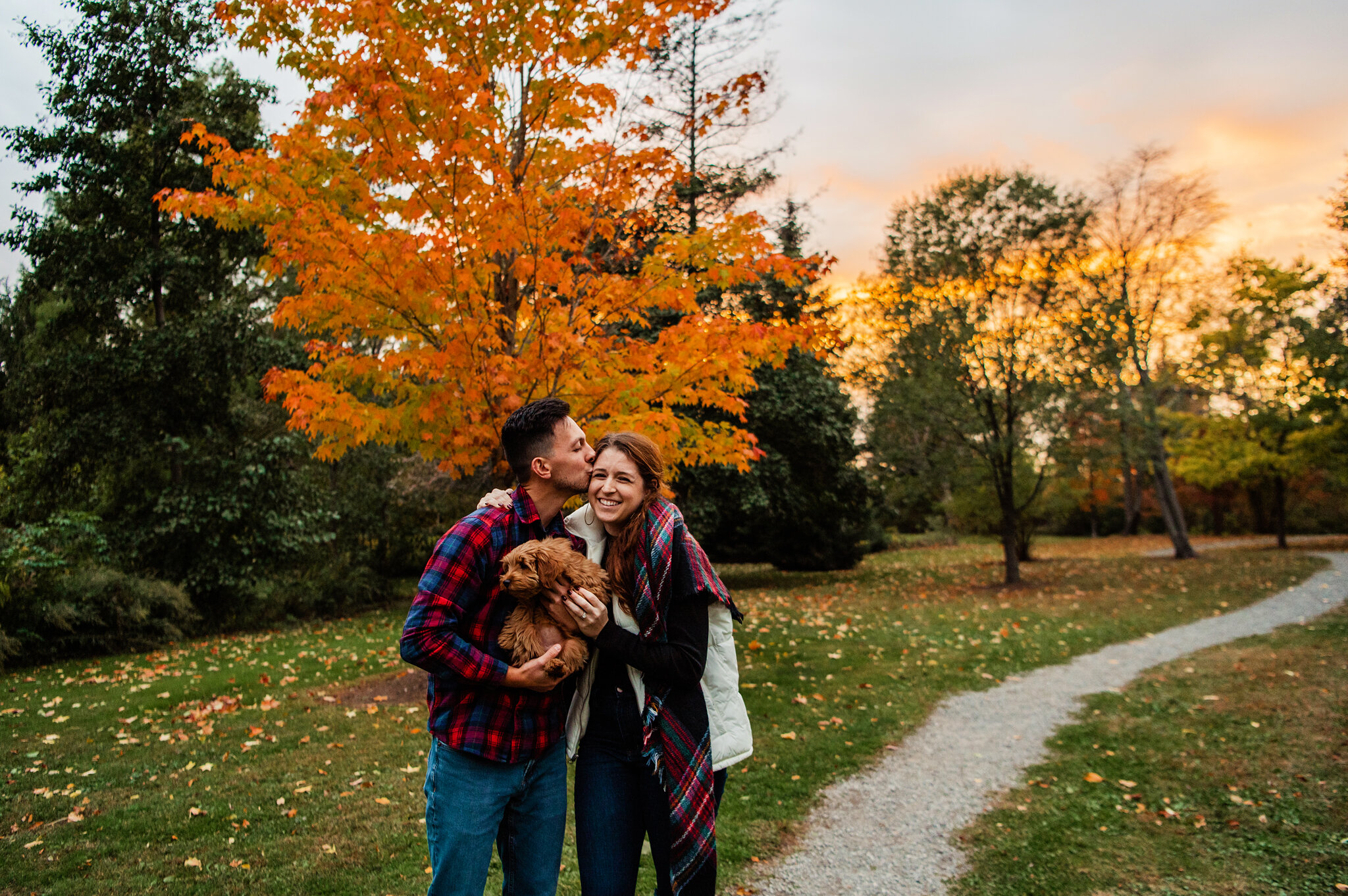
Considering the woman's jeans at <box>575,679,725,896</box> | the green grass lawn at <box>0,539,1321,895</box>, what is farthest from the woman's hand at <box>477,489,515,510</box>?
the green grass lawn at <box>0,539,1321,895</box>

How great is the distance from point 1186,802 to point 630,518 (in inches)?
194

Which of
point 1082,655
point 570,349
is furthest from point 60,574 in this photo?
point 1082,655

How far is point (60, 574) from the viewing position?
35.3 ft

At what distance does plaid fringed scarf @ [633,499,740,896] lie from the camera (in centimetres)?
214

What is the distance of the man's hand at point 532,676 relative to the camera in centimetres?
208

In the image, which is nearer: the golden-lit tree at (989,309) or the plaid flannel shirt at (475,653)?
the plaid flannel shirt at (475,653)

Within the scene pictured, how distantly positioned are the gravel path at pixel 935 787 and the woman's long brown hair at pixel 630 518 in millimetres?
2585

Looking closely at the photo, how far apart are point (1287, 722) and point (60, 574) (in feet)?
49.7

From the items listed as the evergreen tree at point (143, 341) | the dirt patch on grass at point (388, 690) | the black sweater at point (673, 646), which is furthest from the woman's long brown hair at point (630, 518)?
the evergreen tree at point (143, 341)

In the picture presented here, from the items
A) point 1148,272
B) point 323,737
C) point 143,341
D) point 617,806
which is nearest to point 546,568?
point 617,806

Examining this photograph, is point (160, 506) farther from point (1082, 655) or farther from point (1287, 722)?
point (1287, 722)

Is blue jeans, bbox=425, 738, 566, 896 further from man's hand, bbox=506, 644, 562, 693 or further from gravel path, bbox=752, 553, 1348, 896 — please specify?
gravel path, bbox=752, 553, 1348, 896

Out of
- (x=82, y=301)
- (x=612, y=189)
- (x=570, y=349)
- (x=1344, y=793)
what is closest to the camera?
(x=1344, y=793)

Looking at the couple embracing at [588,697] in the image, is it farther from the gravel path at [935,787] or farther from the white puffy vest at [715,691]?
the gravel path at [935,787]
